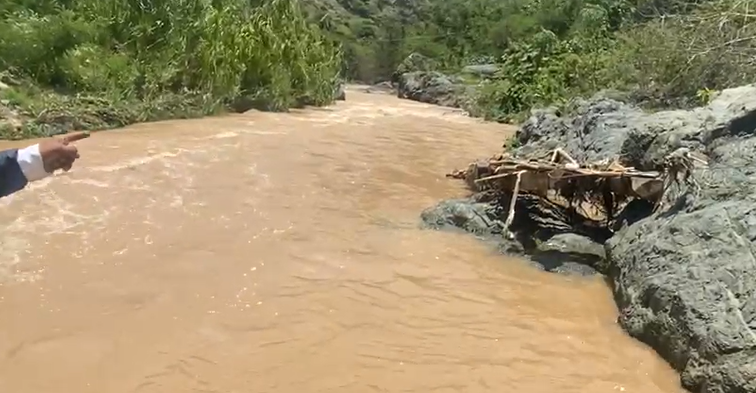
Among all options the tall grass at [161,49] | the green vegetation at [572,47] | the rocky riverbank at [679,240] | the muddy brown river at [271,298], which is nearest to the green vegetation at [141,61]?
the tall grass at [161,49]

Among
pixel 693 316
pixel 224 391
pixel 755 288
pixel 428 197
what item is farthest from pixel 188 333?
pixel 428 197

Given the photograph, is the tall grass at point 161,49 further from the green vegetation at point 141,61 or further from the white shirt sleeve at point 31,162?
the white shirt sleeve at point 31,162

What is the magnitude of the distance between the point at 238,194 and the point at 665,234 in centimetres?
462

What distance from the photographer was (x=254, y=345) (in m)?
4.45

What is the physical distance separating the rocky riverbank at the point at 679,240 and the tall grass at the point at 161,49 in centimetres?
870

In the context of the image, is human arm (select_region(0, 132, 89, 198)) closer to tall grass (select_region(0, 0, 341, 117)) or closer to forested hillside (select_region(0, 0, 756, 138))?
forested hillside (select_region(0, 0, 756, 138))

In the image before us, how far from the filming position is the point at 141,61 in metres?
15.1

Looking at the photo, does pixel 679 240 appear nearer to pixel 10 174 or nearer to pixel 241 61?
pixel 10 174

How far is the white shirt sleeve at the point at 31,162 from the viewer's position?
2.00 m

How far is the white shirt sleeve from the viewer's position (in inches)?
78.9

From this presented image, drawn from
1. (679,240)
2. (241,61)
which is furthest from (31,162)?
(241,61)

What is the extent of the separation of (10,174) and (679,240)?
174 inches

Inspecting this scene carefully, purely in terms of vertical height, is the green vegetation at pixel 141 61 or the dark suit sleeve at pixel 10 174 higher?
the dark suit sleeve at pixel 10 174

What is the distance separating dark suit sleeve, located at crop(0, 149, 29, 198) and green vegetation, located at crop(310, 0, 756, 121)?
27.6ft
